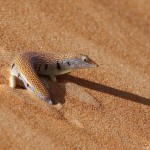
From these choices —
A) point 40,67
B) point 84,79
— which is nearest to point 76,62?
point 84,79

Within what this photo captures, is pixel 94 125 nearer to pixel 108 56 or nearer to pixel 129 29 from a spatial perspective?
pixel 108 56

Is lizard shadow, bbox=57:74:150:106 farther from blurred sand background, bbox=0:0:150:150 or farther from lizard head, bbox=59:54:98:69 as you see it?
lizard head, bbox=59:54:98:69

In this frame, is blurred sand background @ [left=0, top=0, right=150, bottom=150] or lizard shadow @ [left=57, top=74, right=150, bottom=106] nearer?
blurred sand background @ [left=0, top=0, right=150, bottom=150]

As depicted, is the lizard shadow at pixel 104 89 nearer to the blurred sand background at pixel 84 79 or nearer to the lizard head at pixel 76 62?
the blurred sand background at pixel 84 79

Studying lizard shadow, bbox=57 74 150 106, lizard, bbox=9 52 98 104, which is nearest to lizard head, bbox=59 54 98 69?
lizard, bbox=9 52 98 104

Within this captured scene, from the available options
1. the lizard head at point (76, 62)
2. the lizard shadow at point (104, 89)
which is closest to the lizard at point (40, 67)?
the lizard head at point (76, 62)

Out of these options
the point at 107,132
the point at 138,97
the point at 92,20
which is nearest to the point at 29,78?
the point at 107,132
